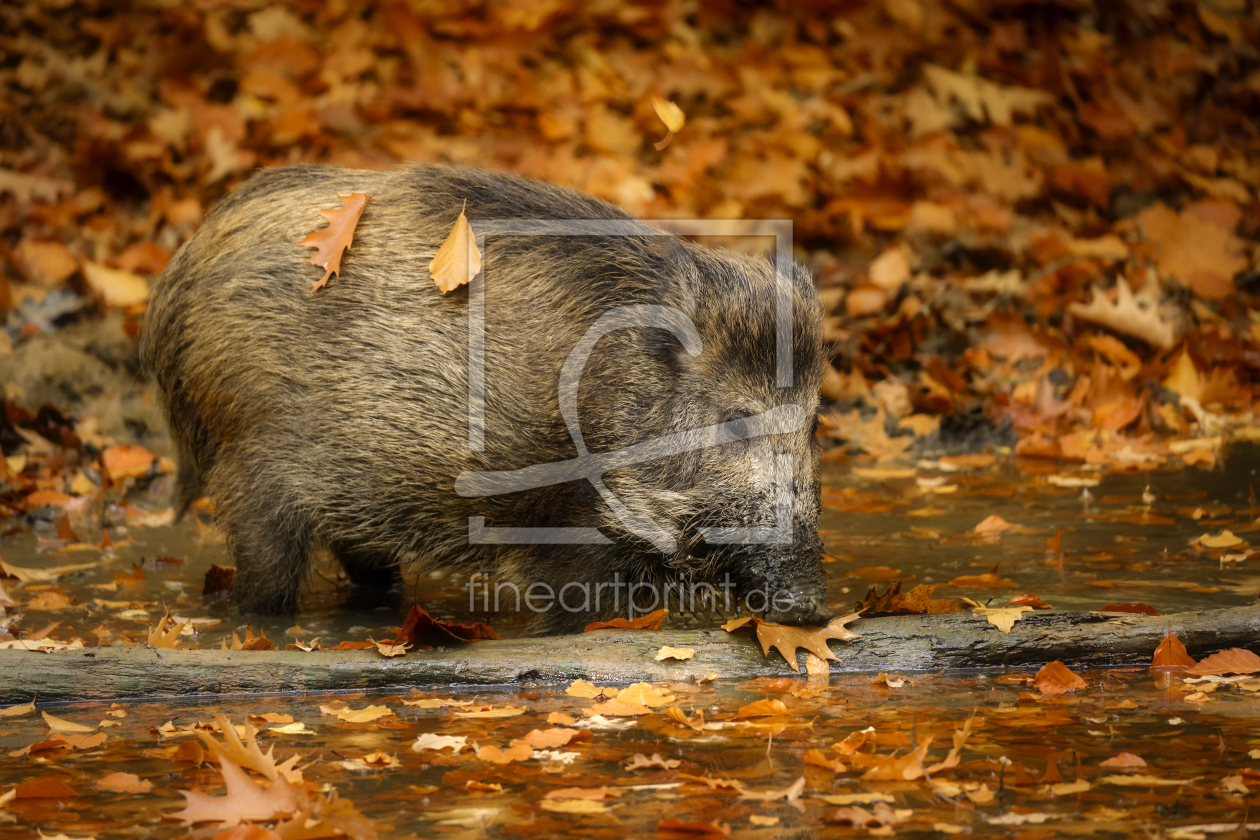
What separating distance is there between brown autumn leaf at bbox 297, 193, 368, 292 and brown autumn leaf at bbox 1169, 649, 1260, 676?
2.82 meters

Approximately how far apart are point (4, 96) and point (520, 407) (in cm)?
719

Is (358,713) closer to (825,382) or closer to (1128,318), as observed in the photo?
(825,382)

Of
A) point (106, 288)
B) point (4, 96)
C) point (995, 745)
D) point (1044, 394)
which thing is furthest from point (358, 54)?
point (995, 745)

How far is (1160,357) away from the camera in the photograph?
7223mm

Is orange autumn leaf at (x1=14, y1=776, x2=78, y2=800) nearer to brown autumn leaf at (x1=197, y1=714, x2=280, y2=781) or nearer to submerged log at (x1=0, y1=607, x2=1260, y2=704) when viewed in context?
brown autumn leaf at (x1=197, y1=714, x2=280, y2=781)

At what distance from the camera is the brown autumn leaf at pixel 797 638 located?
11.9 feet

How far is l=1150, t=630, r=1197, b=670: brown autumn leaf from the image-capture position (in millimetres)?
3494

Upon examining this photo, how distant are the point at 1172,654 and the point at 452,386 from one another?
7.35 ft

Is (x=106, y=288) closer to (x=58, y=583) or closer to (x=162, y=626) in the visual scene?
(x=58, y=583)

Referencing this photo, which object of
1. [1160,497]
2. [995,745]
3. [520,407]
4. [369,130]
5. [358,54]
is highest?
[358,54]

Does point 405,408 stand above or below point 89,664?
above

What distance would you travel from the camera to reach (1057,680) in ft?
11.4

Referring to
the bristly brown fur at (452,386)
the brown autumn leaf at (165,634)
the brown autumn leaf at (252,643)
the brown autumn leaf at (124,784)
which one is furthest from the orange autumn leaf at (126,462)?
the brown autumn leaf at (124,784)

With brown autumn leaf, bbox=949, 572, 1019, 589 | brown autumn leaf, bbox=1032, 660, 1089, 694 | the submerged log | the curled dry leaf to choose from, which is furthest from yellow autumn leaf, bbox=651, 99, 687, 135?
brown autumn leaf, bbox=1032, 660, 1089, 694
